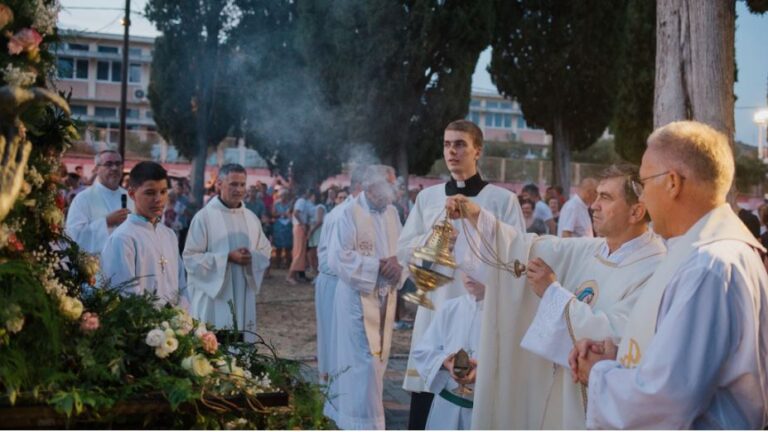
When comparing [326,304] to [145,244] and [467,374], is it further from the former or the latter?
[467,374]

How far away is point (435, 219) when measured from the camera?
5770mm

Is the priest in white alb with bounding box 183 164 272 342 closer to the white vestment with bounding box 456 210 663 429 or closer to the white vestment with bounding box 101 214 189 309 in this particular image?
the white vestment with bounding box 101 214 189 309

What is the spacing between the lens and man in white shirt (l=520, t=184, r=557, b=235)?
42.7 feet

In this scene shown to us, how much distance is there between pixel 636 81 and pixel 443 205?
17782mm

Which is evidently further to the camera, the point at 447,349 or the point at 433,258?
the point at 447,349

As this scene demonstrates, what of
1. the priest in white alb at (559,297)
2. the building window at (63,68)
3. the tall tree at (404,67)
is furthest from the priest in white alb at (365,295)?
the tall tree at (404,67)

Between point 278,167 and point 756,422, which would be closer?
point 756,422

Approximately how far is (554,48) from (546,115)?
6.53 ft

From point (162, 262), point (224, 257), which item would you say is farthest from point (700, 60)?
point (224, 257)

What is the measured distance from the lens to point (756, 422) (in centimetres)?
273

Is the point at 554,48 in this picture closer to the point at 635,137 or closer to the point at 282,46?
the point at 635,137

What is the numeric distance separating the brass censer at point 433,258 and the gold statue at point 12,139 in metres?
2.25

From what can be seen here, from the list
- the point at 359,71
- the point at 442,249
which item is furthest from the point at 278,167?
the point at 442,249

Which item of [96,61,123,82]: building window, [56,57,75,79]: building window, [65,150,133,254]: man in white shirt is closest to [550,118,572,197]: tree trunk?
[65,150,133,254]: man in white shirt
